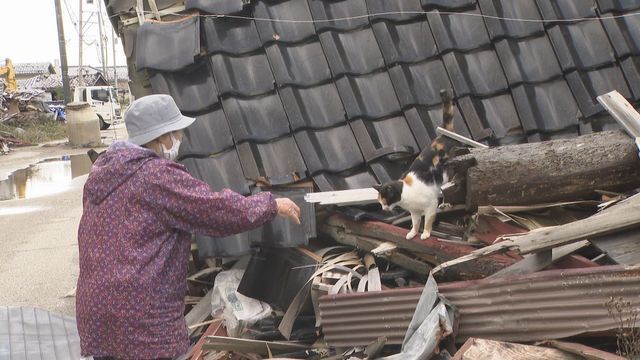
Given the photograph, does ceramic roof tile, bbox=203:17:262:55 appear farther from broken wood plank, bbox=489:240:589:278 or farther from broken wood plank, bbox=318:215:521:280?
broken wood plank, bbox=489:240:589:278

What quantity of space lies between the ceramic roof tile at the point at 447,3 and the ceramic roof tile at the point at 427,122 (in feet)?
3.08

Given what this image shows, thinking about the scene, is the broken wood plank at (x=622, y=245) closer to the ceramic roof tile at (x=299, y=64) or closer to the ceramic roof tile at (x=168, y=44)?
the ceramic roof tile at (x=299, y=64)

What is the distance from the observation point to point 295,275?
151 inches

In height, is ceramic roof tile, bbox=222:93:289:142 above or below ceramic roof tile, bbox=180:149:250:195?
above

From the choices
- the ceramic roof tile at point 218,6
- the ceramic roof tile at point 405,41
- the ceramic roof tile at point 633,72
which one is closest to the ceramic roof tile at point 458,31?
the ceramic roof tile at point 405,41

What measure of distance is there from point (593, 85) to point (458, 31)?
1070 mm

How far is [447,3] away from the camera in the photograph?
4.98 metres

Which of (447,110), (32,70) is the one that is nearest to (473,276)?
(447,110)

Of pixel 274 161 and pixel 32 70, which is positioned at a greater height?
pixel 32 70

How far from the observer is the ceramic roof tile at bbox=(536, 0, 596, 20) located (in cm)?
496

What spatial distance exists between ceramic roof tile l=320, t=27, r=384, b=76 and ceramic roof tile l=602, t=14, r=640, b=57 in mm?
1795

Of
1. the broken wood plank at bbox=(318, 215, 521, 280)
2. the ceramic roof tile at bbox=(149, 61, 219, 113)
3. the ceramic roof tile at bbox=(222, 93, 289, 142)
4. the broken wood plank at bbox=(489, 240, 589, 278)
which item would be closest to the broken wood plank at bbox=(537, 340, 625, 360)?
the broken wood plank at bbox=(489, 240, 589, 278)

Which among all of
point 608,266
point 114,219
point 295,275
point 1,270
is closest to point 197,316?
point 295,275

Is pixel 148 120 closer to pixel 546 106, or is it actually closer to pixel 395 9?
pixel 395 9
